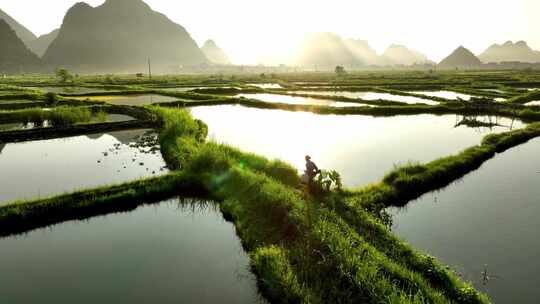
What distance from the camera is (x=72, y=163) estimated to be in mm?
16891

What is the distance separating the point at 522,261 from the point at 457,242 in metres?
1.45

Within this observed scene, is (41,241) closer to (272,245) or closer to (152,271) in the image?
(152,271)

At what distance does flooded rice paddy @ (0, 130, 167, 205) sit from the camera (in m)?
13.8

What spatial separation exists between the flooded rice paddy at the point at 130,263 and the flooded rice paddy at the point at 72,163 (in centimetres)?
361

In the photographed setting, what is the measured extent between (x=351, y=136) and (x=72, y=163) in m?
15.5

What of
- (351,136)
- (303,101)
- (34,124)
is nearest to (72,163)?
(34,124)

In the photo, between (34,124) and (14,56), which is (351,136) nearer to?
(34,124)

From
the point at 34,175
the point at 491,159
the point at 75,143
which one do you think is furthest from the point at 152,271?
the point at 491,159

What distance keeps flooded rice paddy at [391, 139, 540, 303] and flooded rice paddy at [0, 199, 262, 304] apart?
5.12 m

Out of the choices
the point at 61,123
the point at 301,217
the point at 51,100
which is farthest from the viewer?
the point at 51,100

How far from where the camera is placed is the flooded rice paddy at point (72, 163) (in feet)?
45.4

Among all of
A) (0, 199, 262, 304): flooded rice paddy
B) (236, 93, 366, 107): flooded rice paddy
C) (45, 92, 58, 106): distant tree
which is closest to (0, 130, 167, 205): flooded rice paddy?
(0, 199, 262, 304): flooded rice paddy

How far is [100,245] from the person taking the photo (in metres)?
9.64

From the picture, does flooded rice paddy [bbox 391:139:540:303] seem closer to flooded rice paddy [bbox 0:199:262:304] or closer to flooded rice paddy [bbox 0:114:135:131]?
flooded rice paddy [bbox 0:199:262:304]
